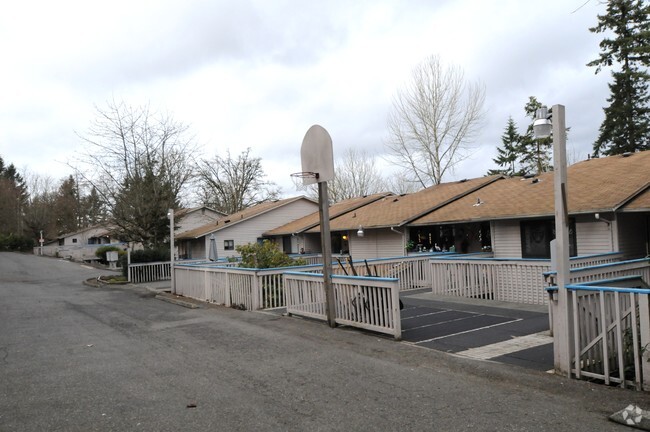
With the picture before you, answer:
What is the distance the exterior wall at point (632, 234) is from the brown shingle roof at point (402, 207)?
→ 25.7ft

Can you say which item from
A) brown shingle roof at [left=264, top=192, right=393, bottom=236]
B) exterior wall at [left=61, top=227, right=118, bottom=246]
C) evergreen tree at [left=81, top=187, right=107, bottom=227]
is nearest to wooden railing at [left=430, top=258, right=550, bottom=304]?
brown shingle roof at [left=264, top=192, right=393, bottom=236]

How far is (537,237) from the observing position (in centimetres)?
1536

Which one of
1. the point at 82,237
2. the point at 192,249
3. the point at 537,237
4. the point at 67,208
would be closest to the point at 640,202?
the point at 537,237

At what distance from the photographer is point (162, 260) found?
26.0m

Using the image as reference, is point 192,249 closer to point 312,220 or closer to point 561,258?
point 312,220

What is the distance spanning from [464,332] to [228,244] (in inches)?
944

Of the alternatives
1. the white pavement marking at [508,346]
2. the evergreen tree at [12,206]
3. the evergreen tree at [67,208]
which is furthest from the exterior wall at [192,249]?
the evergreen tree at [12,206]

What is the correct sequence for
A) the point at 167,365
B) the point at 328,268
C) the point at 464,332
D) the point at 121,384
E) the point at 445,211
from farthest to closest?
1. the point at 445,211
2. the point at 328,268
3. the point at 464,332
4. the point at 167,365
5. the point at 121,384

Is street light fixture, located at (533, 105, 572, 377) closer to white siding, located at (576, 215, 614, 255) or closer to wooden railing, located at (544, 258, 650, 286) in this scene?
wooden railing, located at (544, 258, 650, 286)

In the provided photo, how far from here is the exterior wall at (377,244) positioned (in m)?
21.0

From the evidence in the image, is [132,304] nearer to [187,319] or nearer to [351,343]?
[187,319]

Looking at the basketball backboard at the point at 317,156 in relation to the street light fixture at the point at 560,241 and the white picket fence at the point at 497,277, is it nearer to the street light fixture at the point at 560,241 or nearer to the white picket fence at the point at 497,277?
the street light fixture at the point at 560,241

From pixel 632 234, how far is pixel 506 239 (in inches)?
145

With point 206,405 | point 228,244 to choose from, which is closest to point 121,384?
point 206,405
